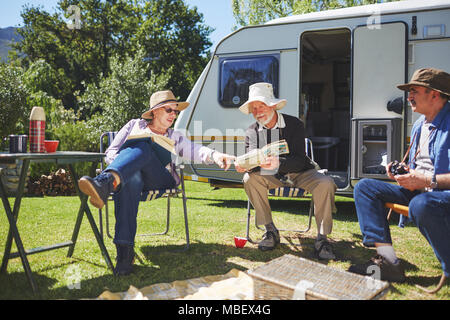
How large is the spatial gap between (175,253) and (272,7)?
15543 millimetres

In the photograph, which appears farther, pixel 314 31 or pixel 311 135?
pixel 311 135

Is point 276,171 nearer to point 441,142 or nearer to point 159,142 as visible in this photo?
point 159,142

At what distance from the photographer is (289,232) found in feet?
12.7

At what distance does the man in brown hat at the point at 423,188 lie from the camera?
217 cm

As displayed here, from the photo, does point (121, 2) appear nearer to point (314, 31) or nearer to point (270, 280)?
point (314, 31)

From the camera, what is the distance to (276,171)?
3.19m

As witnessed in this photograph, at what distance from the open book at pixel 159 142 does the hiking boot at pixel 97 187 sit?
536mm

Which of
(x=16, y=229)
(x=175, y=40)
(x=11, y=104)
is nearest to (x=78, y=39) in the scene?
(x=175, y=40)

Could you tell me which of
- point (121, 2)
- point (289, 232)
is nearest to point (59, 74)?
point (121, 2)

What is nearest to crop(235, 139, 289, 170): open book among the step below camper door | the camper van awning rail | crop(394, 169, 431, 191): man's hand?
crop(394, 169, 431, 191): man's hand

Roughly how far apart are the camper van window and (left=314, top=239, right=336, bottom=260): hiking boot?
2.58 metres

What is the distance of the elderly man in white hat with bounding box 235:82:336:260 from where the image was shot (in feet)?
9.94

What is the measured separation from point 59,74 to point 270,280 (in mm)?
23739

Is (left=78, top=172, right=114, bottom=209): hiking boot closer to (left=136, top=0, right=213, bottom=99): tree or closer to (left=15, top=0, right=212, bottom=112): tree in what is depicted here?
(left=136, top=0, right=213, bottom=99): tree
